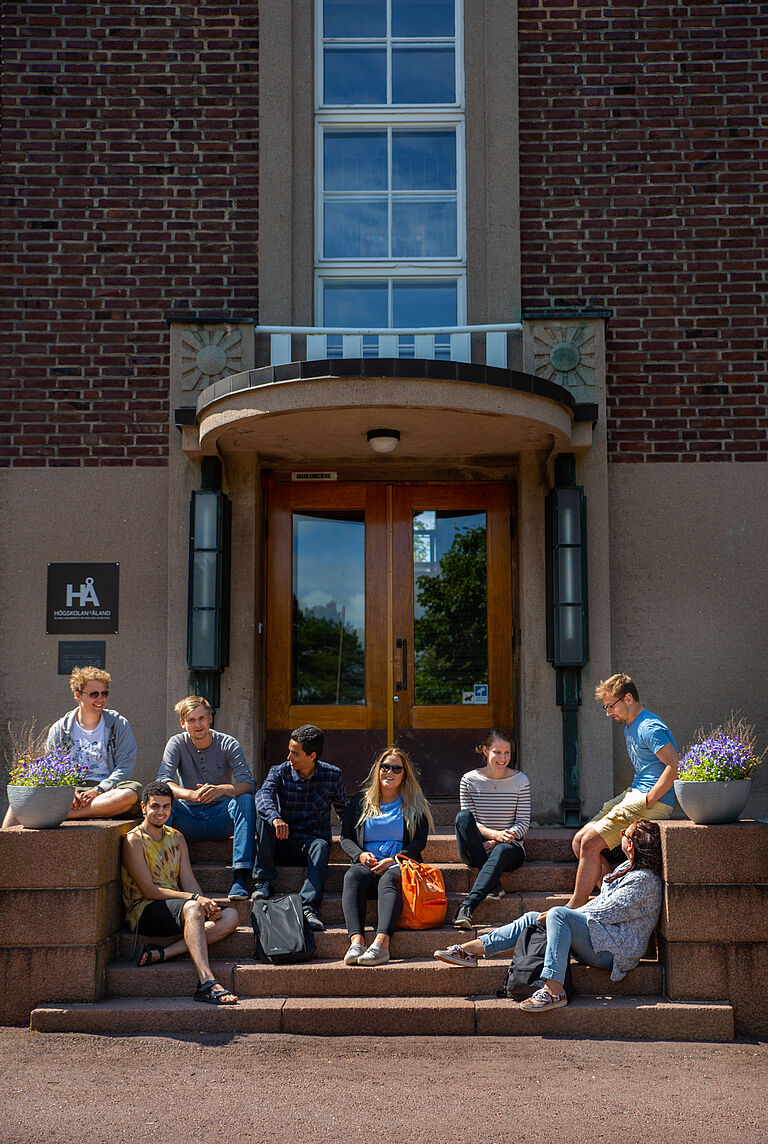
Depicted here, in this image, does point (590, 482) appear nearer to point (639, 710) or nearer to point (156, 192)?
point (639, 710)

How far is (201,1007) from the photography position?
5812 millimetres

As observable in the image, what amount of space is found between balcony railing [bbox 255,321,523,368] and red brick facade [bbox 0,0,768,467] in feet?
1.93

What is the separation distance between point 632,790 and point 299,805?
6.79ft

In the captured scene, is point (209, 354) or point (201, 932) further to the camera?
point (209, 354)

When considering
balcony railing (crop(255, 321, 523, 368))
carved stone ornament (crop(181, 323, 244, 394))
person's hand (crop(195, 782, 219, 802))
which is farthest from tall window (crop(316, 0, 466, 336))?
person's hand (crop(195, 782, 219, 802))

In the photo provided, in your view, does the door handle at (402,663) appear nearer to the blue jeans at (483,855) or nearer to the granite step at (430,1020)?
the blue jeans at (483,855)

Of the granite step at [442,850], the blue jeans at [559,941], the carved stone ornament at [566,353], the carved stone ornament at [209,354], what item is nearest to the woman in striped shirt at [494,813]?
the granite step at [442,850]

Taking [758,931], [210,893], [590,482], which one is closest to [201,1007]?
[210,893]

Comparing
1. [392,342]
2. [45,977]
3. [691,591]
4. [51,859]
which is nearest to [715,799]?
[691,591]

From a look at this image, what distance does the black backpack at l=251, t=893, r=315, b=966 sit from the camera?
6121 mm

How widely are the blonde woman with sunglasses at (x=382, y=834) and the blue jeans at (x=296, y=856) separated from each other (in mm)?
165

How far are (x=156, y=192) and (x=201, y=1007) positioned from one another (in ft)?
20.8

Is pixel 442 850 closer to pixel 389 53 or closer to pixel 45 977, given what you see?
pixel 45 977

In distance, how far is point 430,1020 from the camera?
Answer: 5742mm
